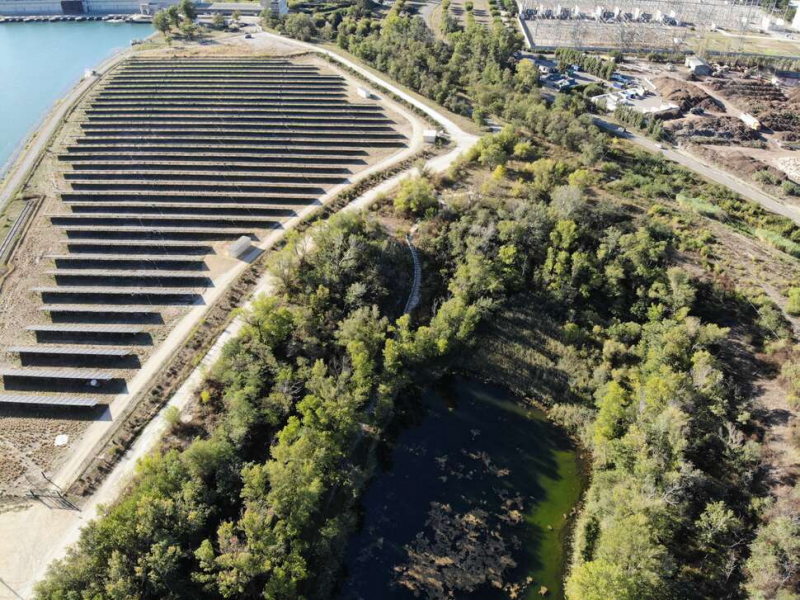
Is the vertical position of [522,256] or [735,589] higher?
[522,256]

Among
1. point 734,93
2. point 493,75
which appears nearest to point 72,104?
point 493,75

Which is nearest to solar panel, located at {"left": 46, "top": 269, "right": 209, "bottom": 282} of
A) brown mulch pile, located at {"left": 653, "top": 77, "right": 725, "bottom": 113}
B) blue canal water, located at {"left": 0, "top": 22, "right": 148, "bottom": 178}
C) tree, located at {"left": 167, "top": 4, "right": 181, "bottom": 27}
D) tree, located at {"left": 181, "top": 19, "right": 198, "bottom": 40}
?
blue canal water, located at {"left": 0, "top": 22, "right": 148, "bottom": 178}

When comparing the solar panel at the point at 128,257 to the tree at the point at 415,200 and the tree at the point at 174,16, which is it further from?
the tree at the point at 174,16

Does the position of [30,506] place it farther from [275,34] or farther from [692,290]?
[275,34]

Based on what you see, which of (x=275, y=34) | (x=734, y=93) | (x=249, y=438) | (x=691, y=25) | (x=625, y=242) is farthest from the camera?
(x=691, y=25)

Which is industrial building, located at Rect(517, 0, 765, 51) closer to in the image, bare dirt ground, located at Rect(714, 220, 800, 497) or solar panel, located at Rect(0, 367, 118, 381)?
bare dirt ground, located at Rect(714, 220, 800, 497)

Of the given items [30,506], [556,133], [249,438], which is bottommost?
[30,506]

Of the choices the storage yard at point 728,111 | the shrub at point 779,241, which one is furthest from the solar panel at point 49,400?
the storage yard at point 728,111
